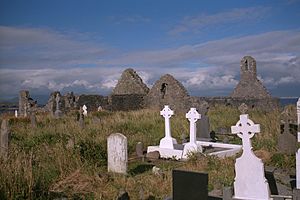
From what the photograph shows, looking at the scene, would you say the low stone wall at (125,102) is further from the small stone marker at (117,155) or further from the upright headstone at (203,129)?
the small stone marker at (117,155)

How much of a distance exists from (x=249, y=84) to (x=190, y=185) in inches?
1220

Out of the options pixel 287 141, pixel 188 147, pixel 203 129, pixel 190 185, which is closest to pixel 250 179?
pixel 190 185

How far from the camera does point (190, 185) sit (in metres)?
4.24

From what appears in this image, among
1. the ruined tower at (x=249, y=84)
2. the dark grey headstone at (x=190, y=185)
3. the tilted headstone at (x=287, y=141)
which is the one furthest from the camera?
the ruined tower at (x=249, y=84)

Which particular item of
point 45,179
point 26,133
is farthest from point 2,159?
point 26,133

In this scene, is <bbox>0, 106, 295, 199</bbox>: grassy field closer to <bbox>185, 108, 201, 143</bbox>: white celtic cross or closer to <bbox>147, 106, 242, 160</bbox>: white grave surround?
<bbox>147, 106, 242, 160</bbox>: white grave surround

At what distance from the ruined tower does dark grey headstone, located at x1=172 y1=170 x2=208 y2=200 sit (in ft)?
97.8

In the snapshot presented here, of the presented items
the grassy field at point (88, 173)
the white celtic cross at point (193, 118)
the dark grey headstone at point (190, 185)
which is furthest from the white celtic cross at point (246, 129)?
the white celtic cross at point (193, 118)

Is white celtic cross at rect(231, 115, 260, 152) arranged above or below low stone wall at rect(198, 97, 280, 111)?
below

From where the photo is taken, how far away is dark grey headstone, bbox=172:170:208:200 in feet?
13.7

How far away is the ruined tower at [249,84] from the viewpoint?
33031mm

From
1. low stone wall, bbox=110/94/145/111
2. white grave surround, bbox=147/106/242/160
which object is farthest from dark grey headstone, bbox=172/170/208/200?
low stone wall, bbox=110/94/145/111

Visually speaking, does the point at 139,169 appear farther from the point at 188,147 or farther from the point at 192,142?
the point at 192,142

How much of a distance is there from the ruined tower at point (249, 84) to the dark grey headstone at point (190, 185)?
29812 millimetres
